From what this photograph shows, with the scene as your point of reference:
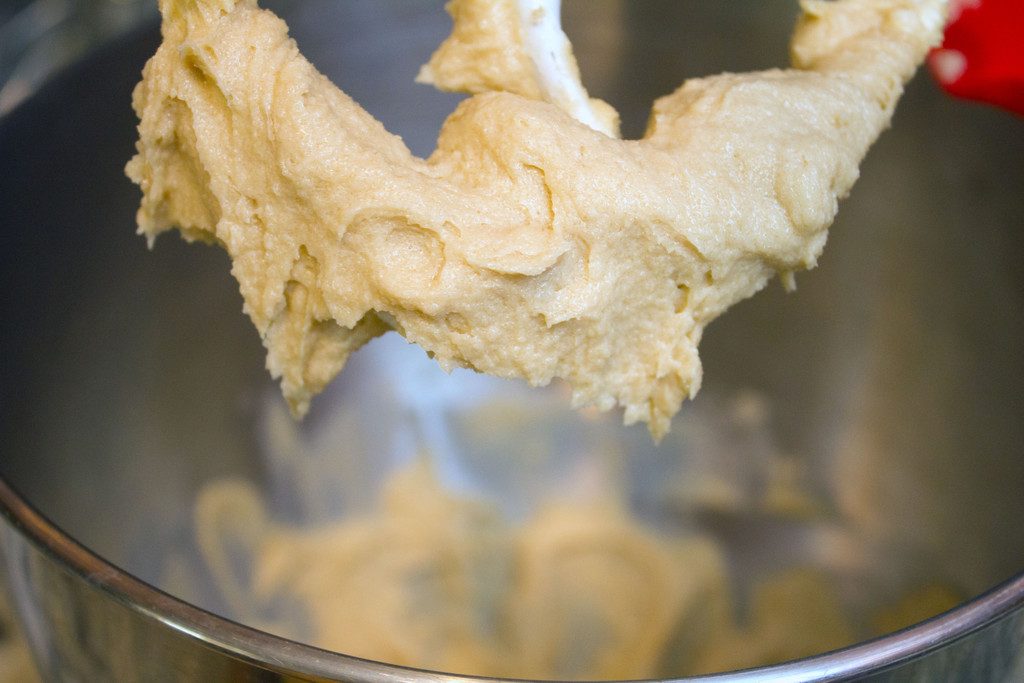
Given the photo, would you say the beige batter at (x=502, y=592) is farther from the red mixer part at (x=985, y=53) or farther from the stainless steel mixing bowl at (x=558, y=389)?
the red mixer part at (x=985, y=53)

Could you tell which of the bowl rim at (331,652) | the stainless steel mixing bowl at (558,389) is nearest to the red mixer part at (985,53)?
the stainless steel mixing bowl at (558,389)

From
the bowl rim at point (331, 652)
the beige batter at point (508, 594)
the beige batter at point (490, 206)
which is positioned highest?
the beige batter at point (490, 206)

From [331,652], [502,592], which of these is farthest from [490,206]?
[502,592]

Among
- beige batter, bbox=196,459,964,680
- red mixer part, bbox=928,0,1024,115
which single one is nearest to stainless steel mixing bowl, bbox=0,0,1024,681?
beige batter, bbox=196,459,964,680

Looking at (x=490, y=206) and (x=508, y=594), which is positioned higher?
(x=490, y=206)

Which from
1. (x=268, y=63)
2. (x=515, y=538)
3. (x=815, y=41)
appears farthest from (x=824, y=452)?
(x=268, y=63)

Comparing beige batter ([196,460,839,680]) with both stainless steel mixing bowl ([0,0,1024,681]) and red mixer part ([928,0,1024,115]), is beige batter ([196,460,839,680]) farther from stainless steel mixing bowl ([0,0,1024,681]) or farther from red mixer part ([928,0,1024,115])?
red mixer part ([928,0,1024,115])

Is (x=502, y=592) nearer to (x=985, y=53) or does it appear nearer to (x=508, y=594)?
(x=508, y=594)
